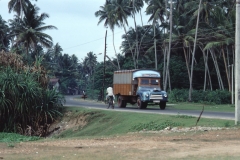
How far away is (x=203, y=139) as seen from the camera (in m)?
14.5

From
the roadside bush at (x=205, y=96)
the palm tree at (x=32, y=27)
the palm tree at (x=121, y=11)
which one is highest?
the palm tree at (x=121, y=11)

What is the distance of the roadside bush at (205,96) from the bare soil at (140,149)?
1435 inches

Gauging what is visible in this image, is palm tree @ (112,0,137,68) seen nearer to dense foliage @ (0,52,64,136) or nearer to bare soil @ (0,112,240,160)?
dense foliage @ (0,52,64,136)

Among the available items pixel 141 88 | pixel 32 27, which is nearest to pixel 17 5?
pixel 32 27

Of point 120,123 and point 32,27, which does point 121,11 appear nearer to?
point 32,27

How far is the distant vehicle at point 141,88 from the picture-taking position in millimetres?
31172

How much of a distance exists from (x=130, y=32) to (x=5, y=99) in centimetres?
5135

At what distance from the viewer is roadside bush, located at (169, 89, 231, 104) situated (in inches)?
2021

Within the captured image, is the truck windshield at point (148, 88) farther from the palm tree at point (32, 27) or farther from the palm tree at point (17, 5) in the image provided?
the palm tree at point (17, 5)

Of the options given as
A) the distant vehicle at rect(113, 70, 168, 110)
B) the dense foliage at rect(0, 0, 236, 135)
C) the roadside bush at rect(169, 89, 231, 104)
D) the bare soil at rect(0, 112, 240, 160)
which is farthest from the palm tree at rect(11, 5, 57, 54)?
the bare soil at rect(0, 112, 240, 160)

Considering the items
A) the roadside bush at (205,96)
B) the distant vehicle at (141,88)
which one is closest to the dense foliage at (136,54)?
the roadside bush at (205,96)

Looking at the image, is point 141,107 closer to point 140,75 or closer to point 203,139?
point 140,75

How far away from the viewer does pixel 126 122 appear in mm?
22281

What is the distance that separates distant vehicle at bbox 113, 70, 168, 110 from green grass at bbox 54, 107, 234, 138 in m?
5.24
